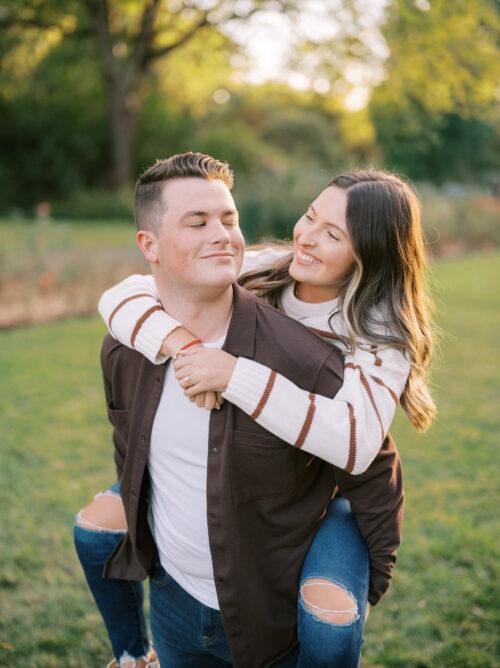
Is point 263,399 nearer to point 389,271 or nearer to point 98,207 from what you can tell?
point 389,271

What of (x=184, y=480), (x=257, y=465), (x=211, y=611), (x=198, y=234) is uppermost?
(x=198, y=234)

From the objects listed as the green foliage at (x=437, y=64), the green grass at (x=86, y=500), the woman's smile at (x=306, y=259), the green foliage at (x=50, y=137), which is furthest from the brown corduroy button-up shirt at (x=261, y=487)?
the green foliage at (x=50, y=137)

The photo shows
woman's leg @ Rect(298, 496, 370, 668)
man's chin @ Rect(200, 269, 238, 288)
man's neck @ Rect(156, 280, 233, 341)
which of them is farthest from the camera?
man's neck @ Rect(156, 280, 233, 341)

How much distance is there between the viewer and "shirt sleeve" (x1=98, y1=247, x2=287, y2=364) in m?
2.09

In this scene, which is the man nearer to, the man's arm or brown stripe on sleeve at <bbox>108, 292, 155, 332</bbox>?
the man's arm

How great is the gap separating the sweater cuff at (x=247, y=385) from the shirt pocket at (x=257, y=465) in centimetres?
15

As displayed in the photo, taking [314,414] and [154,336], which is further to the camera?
[154,336]

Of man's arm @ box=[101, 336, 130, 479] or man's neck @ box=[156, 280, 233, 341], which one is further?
man's arm @ box=[101, 336, 130, 479]

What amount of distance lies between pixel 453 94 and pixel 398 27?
1.67 meters

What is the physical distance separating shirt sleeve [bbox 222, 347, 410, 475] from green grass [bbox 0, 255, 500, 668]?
4.25ft

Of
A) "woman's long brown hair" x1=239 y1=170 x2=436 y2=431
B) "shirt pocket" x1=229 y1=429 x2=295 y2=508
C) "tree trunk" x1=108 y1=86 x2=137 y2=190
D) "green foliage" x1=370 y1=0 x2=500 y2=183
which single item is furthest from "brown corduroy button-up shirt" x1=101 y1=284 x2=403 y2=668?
"tree trunk" x1=108 y1=86 x2=137 y2=190

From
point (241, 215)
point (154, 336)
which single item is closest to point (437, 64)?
point (241, 215)

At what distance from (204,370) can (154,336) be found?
25cm

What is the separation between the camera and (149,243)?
2.24 meters
